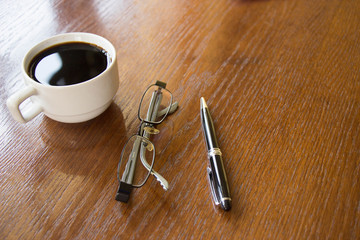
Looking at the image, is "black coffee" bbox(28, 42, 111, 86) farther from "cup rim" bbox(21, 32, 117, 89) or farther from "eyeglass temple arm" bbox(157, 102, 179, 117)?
"eyeglass temple arm" bbox(157, 102, 179, 117)

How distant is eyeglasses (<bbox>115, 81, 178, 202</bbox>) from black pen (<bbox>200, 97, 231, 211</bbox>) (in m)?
0.07

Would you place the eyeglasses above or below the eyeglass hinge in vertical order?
below

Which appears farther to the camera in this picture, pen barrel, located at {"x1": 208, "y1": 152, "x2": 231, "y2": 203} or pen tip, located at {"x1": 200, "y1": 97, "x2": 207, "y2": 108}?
pen tip, located at {"x1": 200, "y1": 97, "x2": 207, "y2": 108}

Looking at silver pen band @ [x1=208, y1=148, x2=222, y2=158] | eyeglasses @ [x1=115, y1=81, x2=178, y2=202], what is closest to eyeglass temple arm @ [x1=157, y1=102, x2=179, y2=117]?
eyeglasses @ [x1=115, y1=81, x2=178, y2=202]

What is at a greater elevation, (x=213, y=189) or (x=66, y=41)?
(x=66, y=41)

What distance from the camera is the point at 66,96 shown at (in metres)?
0.51

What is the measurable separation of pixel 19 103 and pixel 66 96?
70mm

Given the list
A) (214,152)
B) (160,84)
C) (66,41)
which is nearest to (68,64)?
(66,41)

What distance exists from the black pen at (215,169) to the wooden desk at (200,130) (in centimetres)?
1

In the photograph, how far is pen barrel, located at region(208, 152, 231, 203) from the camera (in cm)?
49

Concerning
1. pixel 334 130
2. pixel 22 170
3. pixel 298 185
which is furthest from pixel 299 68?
pixel 22 170

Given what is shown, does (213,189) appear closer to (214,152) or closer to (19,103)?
(214,152)

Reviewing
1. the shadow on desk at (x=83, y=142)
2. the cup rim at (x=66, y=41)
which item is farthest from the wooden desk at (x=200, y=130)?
the cup rim at (x=66, y=41)

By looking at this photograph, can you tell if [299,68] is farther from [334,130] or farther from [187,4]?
[187,4]
